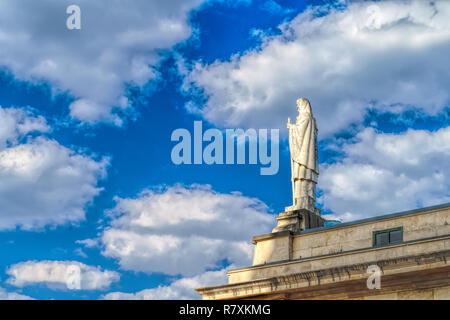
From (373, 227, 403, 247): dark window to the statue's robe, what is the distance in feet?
14.4

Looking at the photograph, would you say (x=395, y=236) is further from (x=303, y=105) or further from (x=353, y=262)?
(x=303, y=105)

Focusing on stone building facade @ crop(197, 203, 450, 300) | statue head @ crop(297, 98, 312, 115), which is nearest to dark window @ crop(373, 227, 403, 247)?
stone building facade @ crop(197, 203, 450, 300)

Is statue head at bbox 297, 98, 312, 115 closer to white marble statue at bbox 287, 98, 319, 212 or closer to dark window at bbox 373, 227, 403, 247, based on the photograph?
white marble statue at bbox 287, 98, 319, 212

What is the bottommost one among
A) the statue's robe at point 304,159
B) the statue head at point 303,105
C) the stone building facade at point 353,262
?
the stone building facade at point 353,262

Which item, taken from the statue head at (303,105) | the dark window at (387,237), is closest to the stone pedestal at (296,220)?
the dark window at (387,237)

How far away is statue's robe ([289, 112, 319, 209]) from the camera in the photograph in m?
31.2

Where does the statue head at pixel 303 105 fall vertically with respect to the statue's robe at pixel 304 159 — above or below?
above

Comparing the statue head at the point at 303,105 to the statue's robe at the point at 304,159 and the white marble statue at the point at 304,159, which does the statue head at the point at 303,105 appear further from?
the statue's robe at the point at 304,159

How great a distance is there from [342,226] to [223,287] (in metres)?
5.02

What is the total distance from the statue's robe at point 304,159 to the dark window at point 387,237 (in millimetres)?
4378

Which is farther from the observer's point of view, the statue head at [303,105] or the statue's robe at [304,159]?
the statue head at [303,105]

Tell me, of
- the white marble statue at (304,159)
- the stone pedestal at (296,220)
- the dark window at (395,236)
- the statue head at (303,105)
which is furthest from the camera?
the statue head at (303,105)

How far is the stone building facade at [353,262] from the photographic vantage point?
2402 centimetres
